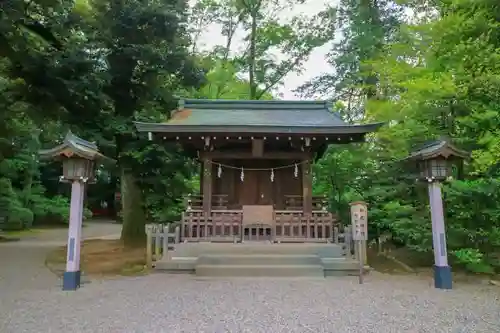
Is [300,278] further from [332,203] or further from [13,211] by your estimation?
[13,211]

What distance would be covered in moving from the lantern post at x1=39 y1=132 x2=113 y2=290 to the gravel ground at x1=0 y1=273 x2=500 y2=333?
406mm

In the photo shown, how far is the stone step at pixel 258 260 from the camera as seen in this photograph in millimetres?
8398

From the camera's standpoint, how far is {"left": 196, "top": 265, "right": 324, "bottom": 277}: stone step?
8.02 metres

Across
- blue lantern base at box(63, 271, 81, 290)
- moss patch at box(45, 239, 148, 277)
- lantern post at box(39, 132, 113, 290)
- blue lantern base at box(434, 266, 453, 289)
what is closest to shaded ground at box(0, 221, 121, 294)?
moss patch at box(45, 239, 148, 277)

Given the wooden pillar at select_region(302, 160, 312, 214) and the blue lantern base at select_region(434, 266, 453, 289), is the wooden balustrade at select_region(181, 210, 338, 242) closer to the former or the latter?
the wooden pillar at select_region(302, 160, 312, 214)

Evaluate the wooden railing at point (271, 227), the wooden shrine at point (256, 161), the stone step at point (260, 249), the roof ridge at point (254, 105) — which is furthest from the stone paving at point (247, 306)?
the roof ridge at point (254, 105)

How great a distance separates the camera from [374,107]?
11.9 metres

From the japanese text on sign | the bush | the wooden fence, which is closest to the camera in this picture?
the japanese text on sign

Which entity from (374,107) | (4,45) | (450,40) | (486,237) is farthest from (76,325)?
Result: (374,107)

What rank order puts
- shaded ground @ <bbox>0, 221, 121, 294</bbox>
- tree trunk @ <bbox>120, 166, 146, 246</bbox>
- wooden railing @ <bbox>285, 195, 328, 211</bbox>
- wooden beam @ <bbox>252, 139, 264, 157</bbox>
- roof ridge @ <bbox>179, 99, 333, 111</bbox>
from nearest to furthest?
shaded ground @ <bbox>0, 221, 121, 294</bbox>, wooden beam @ <bbox>252, 139, 264, 157</bbox>, wooden railing @ <bbox>285, 195, 328, 211</bbox>, tree trunk @ <bbox>120, 166, 146, 246</bbox>, roof ridge @ <bbox>179, 99, 333, 111</bbox>

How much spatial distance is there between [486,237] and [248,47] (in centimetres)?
1571

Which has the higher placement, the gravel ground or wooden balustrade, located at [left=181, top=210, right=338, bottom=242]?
wooden balustrade, located at [left=181, top=210, right=338, bottom=242]

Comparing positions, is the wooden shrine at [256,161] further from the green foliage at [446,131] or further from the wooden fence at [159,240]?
the green foliage at [446,131]

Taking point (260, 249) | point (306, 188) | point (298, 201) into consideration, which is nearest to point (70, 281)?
point (260, 249)
